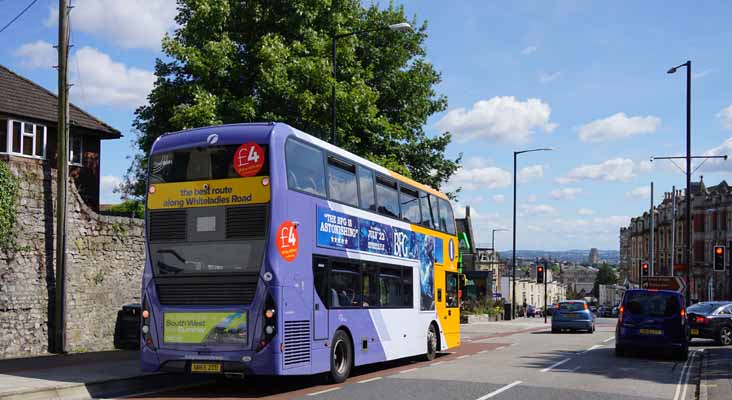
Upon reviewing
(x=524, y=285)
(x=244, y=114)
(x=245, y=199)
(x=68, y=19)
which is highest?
(x=68, y=19)

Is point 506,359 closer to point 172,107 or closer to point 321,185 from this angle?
point 321,185

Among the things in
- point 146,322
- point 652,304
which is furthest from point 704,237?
point 146,322

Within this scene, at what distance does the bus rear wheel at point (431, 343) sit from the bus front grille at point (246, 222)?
29.8 ft

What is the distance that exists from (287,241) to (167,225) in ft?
6.86

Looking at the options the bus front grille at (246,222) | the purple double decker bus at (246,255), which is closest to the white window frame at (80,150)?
the purple double decker bus at (246,255)

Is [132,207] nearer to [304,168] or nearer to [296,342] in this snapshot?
[304,168]

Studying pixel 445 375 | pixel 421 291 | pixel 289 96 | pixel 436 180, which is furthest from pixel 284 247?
pixel 436 180

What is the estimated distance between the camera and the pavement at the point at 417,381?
13.0m

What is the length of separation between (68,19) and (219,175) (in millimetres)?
9764

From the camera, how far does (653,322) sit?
21.8 metres

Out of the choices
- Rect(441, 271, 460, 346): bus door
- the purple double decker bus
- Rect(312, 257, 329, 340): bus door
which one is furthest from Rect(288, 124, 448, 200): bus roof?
Rect(441, 271, 460, 346): bus door

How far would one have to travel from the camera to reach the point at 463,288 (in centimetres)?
2381

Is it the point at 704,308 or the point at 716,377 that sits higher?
the point at 704,308

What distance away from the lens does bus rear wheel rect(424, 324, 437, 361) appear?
20828 mm
